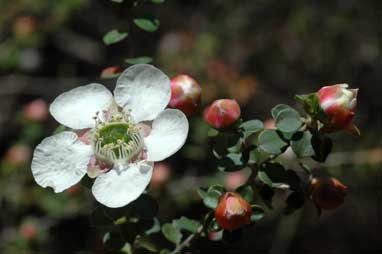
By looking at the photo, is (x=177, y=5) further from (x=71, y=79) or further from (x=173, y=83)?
(x=173, y=83)

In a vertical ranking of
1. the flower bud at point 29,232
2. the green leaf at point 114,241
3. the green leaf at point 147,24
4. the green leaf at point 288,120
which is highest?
the green leaf at point 288,120

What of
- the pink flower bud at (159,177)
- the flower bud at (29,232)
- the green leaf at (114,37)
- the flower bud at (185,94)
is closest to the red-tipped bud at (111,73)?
the green leaf at (114,37)

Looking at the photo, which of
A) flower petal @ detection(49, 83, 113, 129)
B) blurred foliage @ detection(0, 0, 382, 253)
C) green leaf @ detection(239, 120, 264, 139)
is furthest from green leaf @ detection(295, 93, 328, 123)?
blurred foliage @ detection(0, 0, 382, 253)

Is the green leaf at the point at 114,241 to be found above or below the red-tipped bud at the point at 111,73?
below

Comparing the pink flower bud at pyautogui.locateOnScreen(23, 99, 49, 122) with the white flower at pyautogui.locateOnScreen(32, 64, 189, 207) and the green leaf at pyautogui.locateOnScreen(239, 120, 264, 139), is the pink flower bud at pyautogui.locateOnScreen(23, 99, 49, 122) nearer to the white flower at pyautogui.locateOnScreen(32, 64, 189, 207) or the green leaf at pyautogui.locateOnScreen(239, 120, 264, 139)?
the white flower at pyautogui.locateOnScreen(32, 64, 189, 207)

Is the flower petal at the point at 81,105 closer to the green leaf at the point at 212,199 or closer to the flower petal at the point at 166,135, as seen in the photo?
the flower petal at the point at 166,135

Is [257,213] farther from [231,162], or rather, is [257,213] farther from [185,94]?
[185,94]

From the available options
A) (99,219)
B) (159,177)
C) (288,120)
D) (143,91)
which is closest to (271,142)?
(288,120)
